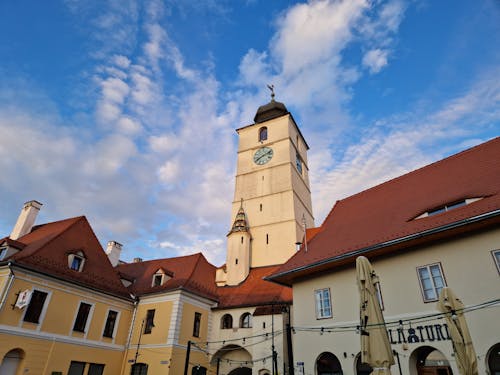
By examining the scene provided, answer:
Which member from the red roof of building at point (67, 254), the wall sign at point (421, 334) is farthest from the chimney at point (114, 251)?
the wall sign at point (421, 334)

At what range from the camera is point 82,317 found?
18297mm

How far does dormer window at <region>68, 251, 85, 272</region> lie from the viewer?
61.2 ft

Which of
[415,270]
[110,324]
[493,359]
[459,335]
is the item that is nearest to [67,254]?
[110,324]

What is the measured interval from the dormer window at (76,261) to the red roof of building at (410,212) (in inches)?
448

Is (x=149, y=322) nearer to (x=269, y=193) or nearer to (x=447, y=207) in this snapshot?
(x=269, y=193)

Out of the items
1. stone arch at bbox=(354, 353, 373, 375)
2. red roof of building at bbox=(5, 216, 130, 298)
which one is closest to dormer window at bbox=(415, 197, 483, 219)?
stone arch at bbox=(354, 353, 373, 375)

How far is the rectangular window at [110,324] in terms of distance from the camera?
19513 mm

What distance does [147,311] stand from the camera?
21.0 metres

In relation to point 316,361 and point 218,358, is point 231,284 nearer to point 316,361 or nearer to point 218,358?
point 218,358

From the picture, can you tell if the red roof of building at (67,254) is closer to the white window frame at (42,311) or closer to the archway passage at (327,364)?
the white window frame at (42,311)

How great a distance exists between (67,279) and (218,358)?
10651mm

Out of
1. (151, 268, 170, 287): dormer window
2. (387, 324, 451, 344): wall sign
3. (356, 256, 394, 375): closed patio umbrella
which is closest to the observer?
→ (356, 256, 394, 375): closed patio umbrella

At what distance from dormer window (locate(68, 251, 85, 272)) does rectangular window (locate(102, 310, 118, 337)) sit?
328 cm

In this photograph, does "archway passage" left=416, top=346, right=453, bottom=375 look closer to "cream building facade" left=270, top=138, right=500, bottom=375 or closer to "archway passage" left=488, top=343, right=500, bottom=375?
"cream building facade" left=270, top=138, right=500, bottom=375
